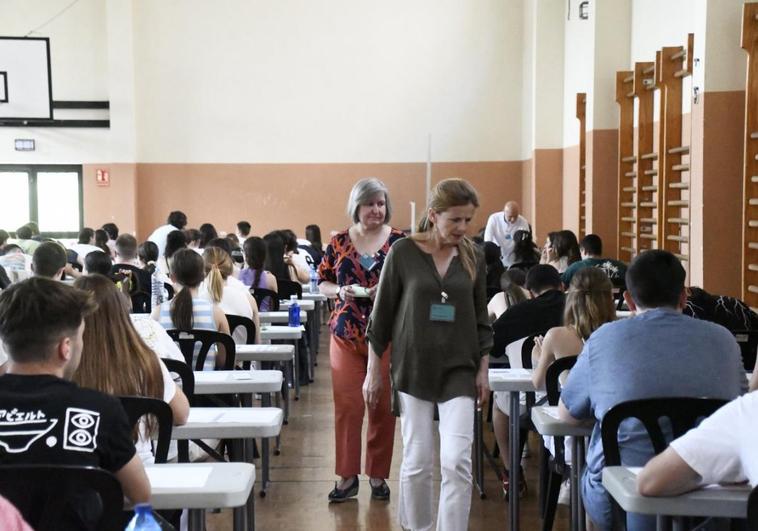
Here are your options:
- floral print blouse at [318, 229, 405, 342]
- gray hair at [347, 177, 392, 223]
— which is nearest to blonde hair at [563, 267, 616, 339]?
floral print blouse at [318, 229, 405, 342]

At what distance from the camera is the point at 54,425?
7.30 ft

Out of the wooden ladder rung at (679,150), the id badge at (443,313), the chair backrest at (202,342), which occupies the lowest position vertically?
the chair backrest at (202,342)

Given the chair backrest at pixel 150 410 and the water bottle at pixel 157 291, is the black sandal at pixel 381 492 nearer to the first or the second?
the water bottle at pixel 157 291

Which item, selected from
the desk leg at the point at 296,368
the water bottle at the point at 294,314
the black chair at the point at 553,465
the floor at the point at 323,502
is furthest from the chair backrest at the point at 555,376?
the desk leg at the point at 296,368

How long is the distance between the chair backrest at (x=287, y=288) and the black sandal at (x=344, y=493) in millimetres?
3467

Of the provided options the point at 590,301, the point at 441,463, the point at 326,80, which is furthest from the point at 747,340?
the point at 326,80

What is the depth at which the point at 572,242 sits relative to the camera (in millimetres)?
8188

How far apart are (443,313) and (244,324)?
2.23m

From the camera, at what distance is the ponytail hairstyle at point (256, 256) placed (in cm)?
755

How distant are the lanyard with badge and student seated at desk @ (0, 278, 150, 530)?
5.21 feet

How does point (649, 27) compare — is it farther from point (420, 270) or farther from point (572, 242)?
point (420, 270)

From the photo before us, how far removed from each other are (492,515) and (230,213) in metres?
11.9

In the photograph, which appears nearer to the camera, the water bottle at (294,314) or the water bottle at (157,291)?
the water bottle at (157,291)

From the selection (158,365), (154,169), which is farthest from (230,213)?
(158,365)
